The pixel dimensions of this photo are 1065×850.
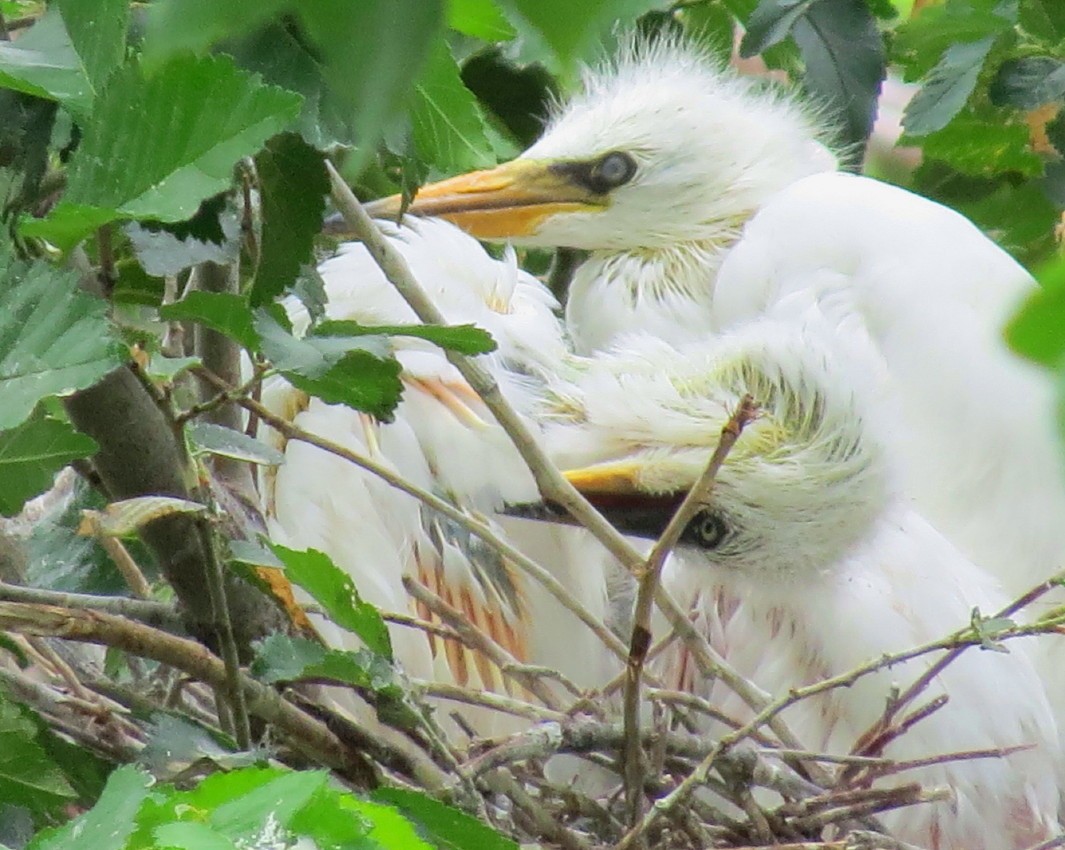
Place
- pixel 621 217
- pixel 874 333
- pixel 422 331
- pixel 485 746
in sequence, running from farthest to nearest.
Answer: pixel 621 217
pixel 874 333
pixel 485 746
pixel 422 331

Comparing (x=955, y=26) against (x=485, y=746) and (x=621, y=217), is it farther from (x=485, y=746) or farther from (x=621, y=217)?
(x=485, y=746)

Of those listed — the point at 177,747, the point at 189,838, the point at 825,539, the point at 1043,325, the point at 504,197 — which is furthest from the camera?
the point at 504,197

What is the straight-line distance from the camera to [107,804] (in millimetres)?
555

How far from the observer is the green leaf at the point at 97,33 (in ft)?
2.26

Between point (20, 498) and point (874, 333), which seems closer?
point (20, 498)

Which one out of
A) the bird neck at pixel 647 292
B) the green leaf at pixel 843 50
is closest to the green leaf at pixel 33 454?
the green leaf at pixel 843 50

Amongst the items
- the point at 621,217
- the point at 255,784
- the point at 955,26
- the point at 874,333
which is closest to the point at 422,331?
the point at 255,784

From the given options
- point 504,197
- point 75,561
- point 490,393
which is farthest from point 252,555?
point 504,197

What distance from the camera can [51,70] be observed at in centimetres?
71

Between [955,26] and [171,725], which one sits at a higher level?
[955,26]

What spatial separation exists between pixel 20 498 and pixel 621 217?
3.97 feet

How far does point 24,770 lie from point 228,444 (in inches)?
8.5

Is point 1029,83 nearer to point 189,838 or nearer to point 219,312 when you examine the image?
point 219,312

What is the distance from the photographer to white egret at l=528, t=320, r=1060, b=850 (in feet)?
4.46
